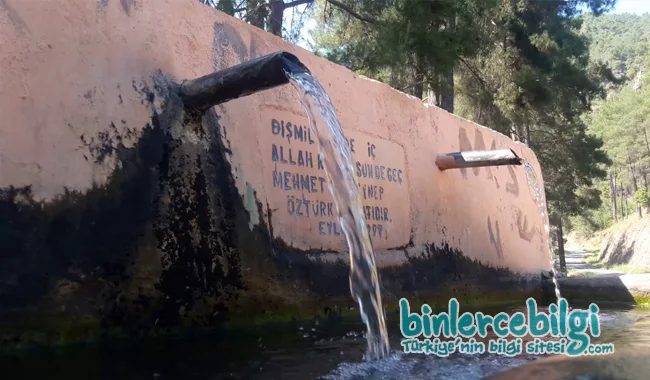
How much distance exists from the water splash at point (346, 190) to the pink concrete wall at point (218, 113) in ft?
1.20

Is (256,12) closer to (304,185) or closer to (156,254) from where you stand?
(304,185)

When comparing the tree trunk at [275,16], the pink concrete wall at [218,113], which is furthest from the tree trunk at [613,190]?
the pink concrete wall at [218,113]

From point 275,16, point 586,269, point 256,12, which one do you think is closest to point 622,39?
point 586,269

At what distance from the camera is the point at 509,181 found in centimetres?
813

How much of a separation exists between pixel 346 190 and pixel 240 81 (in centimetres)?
101

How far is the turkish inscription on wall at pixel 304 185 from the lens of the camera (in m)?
4.25

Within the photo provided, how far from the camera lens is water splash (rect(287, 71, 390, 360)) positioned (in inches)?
142

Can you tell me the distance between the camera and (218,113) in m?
3.91

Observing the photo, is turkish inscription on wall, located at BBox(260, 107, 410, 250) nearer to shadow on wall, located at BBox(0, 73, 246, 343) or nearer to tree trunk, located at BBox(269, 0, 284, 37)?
shadow on wall, located at BBox(0, 73, 246, 343)

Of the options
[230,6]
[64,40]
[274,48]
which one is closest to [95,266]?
[64,40]

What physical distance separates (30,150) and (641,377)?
2796mm

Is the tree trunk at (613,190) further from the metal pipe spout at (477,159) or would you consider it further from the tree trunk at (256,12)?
the metal pipe spout at (477,159)

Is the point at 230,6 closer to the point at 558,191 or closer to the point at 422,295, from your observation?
the point at 422,295

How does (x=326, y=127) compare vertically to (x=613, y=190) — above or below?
below
